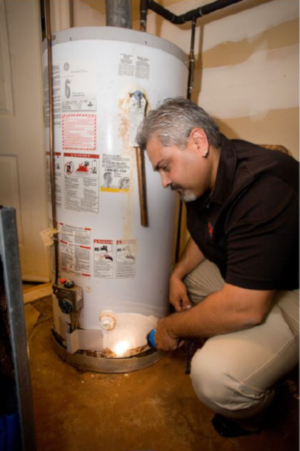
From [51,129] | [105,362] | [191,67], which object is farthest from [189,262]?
[191,67]

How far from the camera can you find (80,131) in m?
0.95

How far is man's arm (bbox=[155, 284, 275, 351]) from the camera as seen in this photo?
75 cm

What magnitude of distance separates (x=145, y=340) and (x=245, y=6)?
158cm

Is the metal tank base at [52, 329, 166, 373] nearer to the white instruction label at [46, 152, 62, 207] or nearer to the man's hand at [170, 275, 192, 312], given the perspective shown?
the man's hand at [170, 275, 192, 312]

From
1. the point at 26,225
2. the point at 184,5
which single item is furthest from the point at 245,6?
the point at 26,225

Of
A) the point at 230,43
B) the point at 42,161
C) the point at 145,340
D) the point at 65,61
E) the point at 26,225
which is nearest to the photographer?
the point at 65,61

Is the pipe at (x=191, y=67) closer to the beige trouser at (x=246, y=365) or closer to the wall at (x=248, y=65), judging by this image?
the wall at (x=248, y=65)

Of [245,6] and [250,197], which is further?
[245,6]

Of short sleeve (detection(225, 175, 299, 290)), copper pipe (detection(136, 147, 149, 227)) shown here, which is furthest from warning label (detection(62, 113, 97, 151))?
short sleeve (detection(225, 175, 299, 290))

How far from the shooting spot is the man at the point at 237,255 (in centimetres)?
72

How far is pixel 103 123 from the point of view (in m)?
0.94

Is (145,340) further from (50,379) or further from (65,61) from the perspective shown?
(65,61)

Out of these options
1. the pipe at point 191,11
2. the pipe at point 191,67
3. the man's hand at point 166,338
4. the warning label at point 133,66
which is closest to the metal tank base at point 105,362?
the man's hand at point 166,338

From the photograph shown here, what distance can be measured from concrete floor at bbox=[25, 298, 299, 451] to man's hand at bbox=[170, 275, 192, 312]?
261 millimetres
